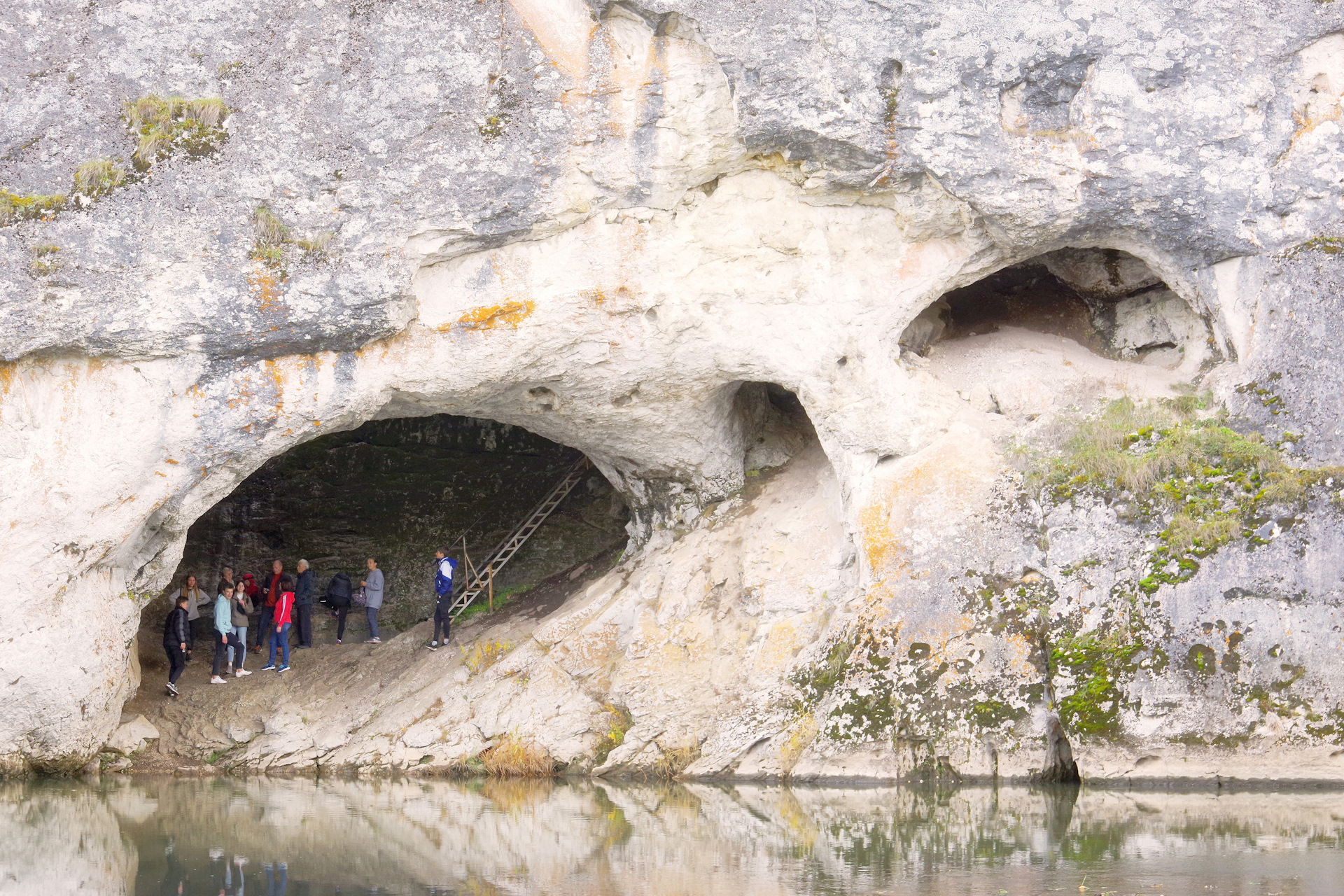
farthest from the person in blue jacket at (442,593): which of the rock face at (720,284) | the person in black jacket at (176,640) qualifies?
the person in black jacket at (176,640)

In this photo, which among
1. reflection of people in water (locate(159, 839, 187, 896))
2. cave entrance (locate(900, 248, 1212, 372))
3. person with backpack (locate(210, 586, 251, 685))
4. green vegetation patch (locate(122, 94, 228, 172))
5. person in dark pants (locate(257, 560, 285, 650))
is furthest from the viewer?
person in dark pants (locate(257, 560, 285, 650))

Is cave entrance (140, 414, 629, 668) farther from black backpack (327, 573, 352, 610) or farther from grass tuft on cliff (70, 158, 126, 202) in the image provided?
grass tuft on cliff (70, 158, 126, 202)

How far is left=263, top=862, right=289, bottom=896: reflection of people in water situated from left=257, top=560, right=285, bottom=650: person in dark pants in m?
8.64

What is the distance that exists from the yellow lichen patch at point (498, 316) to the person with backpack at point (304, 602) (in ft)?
16.5

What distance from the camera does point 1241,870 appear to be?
764 cm

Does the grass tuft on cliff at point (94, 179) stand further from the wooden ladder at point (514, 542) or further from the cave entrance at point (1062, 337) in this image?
the cave entrance at point (1062, 337)

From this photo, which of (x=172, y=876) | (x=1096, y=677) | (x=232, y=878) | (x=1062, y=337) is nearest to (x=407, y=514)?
(x=1062, y=337)

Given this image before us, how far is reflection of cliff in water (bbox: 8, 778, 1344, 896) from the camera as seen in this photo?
7750mm

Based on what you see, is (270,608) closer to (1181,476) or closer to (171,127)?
(171,127)

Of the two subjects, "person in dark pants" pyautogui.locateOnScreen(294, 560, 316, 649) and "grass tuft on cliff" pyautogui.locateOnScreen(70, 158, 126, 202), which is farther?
"person in dark pants" pyautogui.locateOnScreen(294, 560, 316, 649)

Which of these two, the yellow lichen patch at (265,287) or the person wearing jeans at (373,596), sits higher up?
the yellow lichen patch at (265,287)

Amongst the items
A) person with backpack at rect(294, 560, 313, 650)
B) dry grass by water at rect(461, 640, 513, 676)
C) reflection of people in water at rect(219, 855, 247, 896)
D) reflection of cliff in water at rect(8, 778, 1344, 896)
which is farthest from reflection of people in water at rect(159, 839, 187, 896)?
person with backpack at rect(294, 560, 313, 650)

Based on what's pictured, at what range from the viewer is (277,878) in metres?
7.80

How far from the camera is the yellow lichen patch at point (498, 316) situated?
1388 cm
